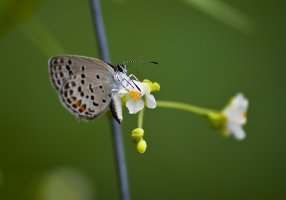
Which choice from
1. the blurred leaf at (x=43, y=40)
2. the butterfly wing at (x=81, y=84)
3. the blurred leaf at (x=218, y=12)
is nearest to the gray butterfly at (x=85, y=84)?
the butterfly wing at (x=81, y=84)

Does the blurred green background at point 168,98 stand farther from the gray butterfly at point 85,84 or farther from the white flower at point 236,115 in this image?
the gray butterfly at point 85,84

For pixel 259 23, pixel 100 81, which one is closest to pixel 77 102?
pixel 100 81

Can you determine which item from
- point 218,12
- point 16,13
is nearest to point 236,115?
point 218,12

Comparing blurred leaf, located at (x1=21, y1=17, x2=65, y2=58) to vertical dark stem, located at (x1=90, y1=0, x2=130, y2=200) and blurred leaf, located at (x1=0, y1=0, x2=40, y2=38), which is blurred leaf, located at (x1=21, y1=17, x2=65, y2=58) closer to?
blurred leaf, located at (x1=0, y1=0, x2=40, y2=38)

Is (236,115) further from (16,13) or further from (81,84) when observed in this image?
(16,13)

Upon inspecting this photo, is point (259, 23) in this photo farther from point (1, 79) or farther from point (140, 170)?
point (1, 79)

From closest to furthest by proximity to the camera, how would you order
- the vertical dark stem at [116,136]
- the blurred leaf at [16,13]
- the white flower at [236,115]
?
the vertical dark stem at [116,136], the blurred leaf at [16,13], the white flower at [236,115]
